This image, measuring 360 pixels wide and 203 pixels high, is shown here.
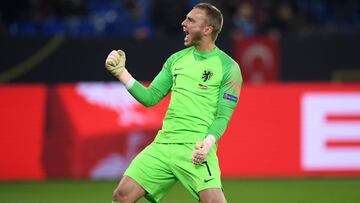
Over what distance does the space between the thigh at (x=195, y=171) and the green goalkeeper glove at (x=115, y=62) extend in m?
0.76

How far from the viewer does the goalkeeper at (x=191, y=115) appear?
646 centimetres

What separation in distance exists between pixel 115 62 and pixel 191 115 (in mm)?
747

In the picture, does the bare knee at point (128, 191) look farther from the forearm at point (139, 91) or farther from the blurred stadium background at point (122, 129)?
the blurred stadium background at point (122, 129)

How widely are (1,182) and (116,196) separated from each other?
19.5 ft

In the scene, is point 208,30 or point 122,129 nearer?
point 208,30

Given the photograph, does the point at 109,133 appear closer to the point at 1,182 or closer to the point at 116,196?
the point at 1,182

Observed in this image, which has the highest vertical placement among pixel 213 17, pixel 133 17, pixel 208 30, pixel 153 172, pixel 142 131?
pixel 133 17

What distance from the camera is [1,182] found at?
472 inches

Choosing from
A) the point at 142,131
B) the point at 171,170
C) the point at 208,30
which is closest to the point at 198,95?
the point at 208,30

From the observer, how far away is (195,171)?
254 inches

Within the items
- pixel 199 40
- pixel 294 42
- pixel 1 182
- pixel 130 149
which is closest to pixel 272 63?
pixel 294 42

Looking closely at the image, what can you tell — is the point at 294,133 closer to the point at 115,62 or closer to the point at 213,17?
the point at 213,17

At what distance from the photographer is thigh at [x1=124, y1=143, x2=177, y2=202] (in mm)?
6527

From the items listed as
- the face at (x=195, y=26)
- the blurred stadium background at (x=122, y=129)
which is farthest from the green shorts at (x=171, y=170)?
the blurred stadium background at (x=122, y=129)
